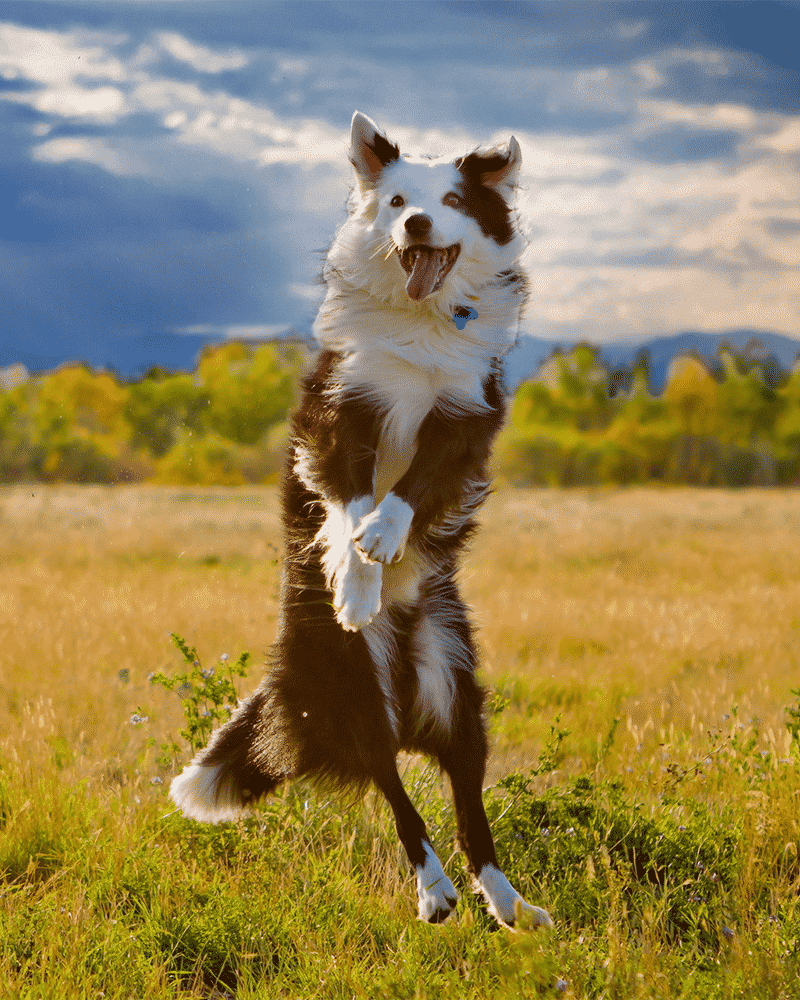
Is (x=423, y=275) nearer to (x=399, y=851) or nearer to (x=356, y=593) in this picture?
(x=356, y=593)

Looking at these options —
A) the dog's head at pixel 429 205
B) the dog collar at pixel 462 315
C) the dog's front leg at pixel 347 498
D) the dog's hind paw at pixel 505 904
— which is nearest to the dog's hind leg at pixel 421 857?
the dog's hind paw at pixel 505 904

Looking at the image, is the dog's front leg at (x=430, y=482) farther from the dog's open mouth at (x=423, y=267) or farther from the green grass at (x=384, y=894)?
the green grass at (x=384, y=894)

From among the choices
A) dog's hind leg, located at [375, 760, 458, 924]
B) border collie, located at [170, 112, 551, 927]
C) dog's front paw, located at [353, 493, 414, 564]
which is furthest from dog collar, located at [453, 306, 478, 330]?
dog's hind leg, located at [375, 760, 458, 924]

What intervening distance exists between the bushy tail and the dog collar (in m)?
1.60

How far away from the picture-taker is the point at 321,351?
377 centimetres

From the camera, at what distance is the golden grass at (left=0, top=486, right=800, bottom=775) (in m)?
6.23

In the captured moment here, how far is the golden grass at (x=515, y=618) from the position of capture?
6.23 m

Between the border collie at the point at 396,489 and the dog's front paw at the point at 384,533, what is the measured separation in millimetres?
67

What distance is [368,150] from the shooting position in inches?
143

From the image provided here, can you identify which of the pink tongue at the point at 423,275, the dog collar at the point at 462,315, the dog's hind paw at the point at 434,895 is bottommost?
the dog's hind paw at the point at 434,895

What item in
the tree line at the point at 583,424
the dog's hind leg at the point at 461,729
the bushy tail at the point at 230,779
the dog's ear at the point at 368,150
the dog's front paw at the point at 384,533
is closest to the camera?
the dog's front paw at the point at 384,533

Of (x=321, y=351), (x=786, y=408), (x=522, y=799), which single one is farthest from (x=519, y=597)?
(x=786, y=408)

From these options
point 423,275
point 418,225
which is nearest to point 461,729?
point 423,275

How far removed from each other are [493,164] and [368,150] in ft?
1.56
